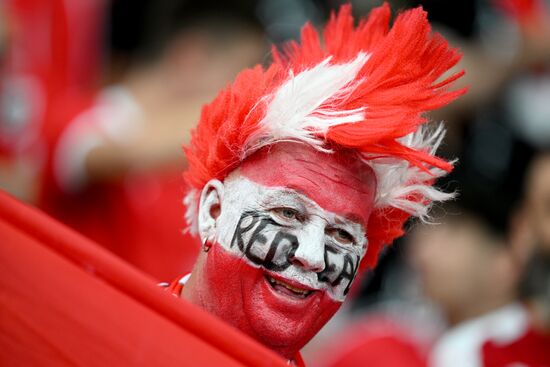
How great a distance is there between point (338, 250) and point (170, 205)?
201cm

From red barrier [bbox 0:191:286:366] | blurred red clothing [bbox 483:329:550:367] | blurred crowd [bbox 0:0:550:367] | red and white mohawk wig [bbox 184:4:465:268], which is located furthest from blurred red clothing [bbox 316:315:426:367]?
red barrier [bbox 0:191:286:366]

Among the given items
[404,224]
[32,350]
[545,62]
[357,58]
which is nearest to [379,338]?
[545,62]

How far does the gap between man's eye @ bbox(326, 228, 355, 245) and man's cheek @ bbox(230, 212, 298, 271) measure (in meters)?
0.08

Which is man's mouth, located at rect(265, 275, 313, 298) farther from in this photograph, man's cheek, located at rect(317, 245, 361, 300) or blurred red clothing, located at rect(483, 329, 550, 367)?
blurred red clothing, located at rect(483, 329, 550, 367)

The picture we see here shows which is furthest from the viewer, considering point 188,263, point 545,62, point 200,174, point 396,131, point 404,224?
point 545,62

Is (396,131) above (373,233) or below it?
above

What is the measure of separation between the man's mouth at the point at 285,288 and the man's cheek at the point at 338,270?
0.13 ft

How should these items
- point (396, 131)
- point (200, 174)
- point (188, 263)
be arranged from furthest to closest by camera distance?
point (188, 263)
point (200, 174)
point (396, 131)

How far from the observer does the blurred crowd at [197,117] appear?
3979mm

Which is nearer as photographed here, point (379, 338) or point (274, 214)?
point (274, 214)

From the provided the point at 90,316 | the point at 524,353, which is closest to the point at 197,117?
the point at 524,353

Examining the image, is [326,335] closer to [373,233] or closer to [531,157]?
[531,157]

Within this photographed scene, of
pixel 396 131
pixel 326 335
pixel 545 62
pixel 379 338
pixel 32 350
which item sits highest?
pixel 396 131

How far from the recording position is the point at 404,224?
225 cm
